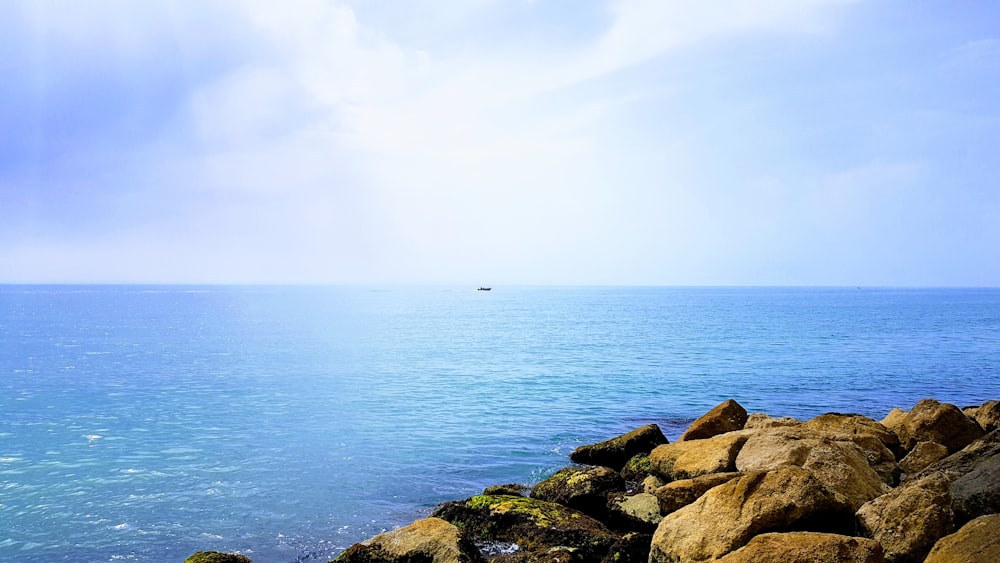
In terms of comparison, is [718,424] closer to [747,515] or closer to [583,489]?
[583,489]

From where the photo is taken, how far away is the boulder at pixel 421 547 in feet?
32.8

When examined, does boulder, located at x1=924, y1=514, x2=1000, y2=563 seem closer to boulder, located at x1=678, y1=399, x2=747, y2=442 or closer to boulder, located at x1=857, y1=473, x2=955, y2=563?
boulder, located at x1=857, y1=473, x2=955, y2=563

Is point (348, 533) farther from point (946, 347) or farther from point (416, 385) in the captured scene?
point (946, 347)

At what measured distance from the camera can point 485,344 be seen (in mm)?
60188

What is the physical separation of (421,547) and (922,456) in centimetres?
1190

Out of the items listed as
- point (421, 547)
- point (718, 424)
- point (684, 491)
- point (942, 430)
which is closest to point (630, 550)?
point (684, 491)

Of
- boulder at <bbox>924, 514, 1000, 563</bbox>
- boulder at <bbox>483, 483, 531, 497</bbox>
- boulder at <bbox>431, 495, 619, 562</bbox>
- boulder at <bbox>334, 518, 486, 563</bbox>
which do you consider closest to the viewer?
boulder at <bbox>924, 514, 1000, 563</bbox>

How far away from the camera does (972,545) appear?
7.88 metres

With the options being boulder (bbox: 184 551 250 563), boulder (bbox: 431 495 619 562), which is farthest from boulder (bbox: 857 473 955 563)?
boulder (bbox: 184 551 250 563)

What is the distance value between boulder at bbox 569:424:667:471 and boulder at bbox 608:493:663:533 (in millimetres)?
4930

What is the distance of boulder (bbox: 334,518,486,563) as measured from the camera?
10.0 m

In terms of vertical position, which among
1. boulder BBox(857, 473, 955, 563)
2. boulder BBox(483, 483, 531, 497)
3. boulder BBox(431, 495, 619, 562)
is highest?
boulder BBox(857, 473, 955, 563)

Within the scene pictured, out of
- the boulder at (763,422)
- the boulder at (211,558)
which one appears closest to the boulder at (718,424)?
the boulder at (763,422)

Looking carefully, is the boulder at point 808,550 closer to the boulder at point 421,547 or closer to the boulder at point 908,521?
the boulder at point 908,521
